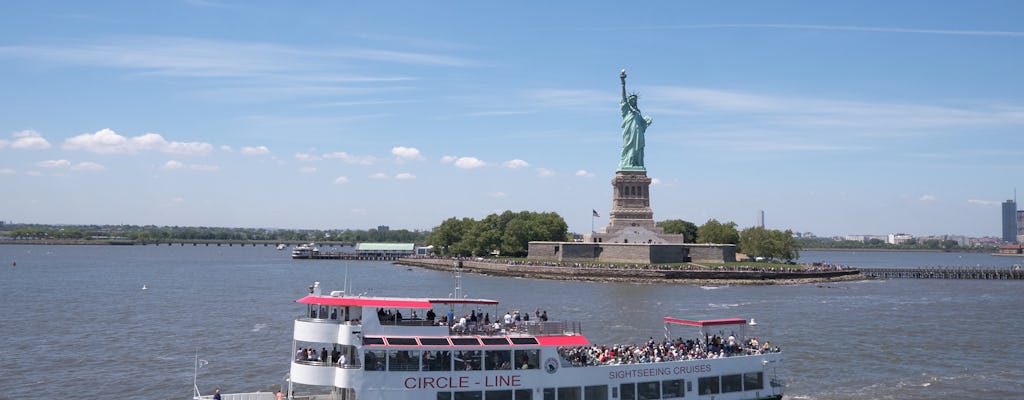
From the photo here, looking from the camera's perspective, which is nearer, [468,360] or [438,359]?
[438,359]

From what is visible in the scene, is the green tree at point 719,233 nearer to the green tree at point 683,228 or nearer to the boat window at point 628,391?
the green tree at point 683,228

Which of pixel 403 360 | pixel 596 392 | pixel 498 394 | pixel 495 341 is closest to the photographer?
pixel 403 360

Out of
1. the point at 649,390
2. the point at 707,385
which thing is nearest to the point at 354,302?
the point at 649,390

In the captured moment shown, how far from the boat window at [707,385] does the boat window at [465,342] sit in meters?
7.90

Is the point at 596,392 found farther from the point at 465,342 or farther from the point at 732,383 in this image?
the point at 732,383

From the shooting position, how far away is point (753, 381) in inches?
1153

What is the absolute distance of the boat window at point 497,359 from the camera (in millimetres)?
25250

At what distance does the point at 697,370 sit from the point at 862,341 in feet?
80.5

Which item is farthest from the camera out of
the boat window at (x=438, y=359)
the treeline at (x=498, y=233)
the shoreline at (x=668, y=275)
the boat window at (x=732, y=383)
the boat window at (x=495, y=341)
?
the treeline at (x=498, y=233)

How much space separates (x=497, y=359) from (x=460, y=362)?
1.13m

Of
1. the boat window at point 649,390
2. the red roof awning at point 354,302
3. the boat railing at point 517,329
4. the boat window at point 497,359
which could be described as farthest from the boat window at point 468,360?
the boat window at point 649,390

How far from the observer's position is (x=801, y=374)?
38.3 meters

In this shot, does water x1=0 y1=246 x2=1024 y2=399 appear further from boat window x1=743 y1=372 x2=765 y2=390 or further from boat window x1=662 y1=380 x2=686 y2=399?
boat window x1=662 y1=380 x2=686 y2=399

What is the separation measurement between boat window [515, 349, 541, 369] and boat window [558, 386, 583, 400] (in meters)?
1.13
